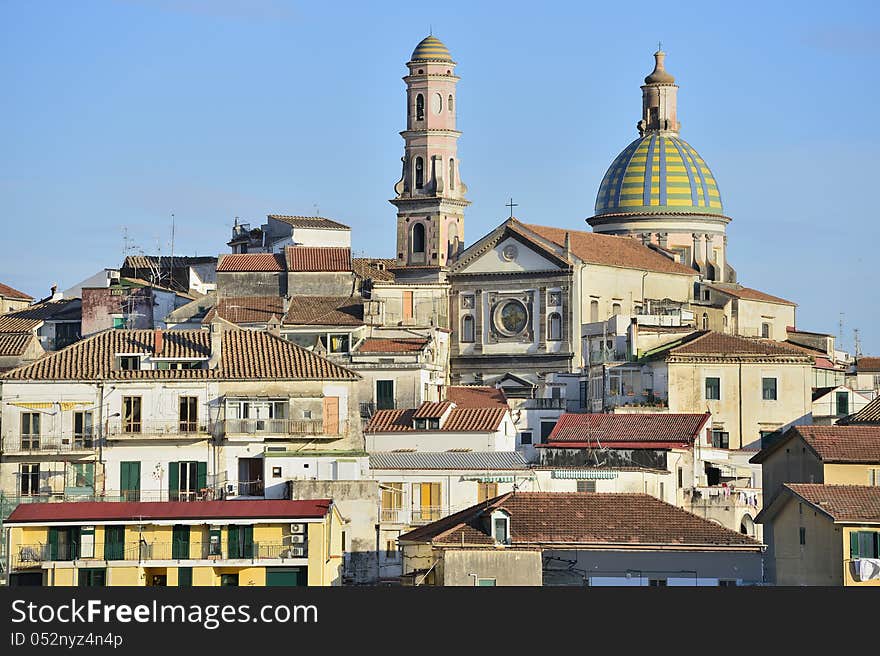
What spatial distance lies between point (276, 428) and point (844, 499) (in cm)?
1723

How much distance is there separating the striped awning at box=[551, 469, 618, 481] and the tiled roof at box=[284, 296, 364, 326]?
78.4ft

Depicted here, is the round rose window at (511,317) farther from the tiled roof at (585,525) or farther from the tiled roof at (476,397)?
the tiled roof at (585,525)

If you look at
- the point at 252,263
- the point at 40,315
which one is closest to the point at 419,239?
the point at 252,263

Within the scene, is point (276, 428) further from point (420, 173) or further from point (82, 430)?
point (420, 173)

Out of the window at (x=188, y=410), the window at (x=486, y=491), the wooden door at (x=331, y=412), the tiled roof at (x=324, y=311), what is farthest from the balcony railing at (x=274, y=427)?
the tiled roof at (x=324, y=311)

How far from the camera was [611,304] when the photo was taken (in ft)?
372

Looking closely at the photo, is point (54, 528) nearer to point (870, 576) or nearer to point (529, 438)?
point (870, 576)

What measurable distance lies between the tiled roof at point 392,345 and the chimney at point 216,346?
68.2 ft

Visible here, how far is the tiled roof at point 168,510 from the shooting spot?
63219mm

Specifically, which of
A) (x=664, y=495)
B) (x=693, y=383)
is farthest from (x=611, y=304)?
(x=664, y=495)

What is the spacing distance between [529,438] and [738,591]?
42.6 m

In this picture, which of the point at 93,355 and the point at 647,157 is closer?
the point at 93,355

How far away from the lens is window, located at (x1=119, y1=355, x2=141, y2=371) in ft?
242

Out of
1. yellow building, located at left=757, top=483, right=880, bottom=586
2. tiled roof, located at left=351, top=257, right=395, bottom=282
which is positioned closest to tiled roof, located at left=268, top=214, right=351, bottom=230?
tiled roof, located at left=351, top=257, right=395, bottom=282
